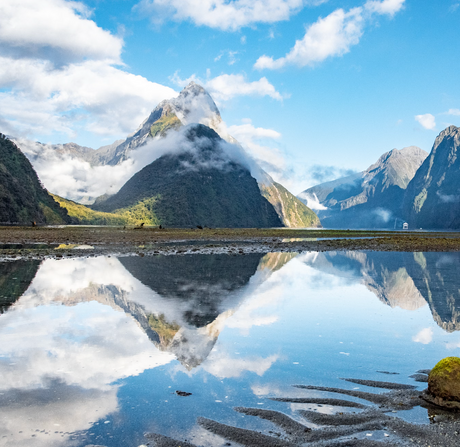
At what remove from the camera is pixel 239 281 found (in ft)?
71.8

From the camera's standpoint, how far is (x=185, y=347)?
32.9ft

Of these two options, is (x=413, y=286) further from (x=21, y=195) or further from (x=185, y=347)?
(x=21, y=195)

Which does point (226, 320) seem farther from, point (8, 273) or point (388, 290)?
point (8, 273)

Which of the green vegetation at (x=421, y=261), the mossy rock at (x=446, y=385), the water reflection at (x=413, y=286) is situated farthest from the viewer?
the green vegetation at (x=421, y=261)

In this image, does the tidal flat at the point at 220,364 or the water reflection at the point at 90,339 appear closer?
the tidal flat at the point at 220,364

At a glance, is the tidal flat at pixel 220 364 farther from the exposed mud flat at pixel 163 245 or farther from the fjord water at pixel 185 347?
the exposed mud flat at pixel 163 245

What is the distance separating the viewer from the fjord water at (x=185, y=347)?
249 inches

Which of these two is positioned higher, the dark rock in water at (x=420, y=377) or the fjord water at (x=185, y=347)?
the fjord water at (x=185, y=347)

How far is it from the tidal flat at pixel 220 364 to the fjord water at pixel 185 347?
0.04 meters

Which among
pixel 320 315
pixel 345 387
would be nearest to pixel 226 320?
pixel 320 315

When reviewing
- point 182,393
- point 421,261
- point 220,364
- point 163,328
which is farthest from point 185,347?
point 421,261

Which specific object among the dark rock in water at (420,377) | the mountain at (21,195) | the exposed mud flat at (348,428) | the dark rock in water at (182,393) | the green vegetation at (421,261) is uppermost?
the mountain at (21,195)

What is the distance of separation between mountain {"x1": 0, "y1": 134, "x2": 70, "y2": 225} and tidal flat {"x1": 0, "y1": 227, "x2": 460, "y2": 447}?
444 ft

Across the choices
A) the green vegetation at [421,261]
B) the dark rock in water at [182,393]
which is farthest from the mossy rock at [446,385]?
the green vegetation at [421,261]
